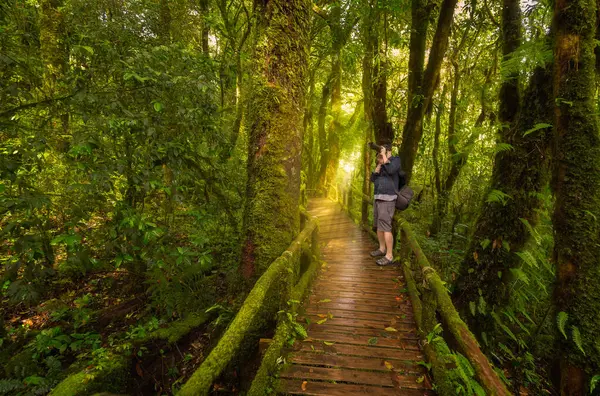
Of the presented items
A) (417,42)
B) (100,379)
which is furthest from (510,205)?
(100,379)

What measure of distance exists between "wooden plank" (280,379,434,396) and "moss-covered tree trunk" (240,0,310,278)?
64.4 inches

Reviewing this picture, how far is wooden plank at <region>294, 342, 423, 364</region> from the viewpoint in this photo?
3.63 m

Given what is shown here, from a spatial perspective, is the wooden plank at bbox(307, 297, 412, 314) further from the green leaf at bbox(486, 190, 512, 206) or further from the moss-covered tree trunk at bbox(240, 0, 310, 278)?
the green leaf at bbox(486, 190, 512, 206)

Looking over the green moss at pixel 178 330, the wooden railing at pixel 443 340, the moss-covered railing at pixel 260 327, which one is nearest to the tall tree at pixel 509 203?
the wooden railing at pixel 443 340

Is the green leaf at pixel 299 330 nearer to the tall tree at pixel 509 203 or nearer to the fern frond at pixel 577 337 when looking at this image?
the tall tree at pixel 509 203

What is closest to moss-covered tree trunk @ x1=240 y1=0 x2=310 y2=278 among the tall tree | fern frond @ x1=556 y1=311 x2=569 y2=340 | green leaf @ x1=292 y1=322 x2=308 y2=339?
green leaf @ x1=292 y1=322 x2=308 y2=339

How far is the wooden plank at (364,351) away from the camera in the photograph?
3.63 meters

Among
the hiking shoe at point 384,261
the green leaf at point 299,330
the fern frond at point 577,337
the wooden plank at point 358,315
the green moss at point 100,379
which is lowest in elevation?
the green moss at point 100,379

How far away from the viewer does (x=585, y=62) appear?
3.17 m

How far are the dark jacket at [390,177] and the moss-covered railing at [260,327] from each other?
6.15 ft

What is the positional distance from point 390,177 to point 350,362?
3.73 metres

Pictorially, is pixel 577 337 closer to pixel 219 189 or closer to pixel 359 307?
pixel 359 307

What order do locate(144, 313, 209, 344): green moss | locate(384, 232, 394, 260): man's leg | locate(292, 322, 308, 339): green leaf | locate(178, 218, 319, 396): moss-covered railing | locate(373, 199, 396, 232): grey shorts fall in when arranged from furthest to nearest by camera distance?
locate(384, 232, 394, 260): man's leg, locate(373, 199, 396, 232): grey shorts, locate(144, 313, 209, 344): green moss, locate(292, 322, 308, 339): green leaf, locate(178, 218, 319, 396): moss-covered railing

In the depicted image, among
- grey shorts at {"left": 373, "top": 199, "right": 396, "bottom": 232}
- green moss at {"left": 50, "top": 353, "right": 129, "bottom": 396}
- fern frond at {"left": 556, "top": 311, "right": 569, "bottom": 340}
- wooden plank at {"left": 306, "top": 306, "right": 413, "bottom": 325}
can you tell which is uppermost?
grey shorts at {"left": 373, "top": 199, "right": 396, "bottom": 232}
